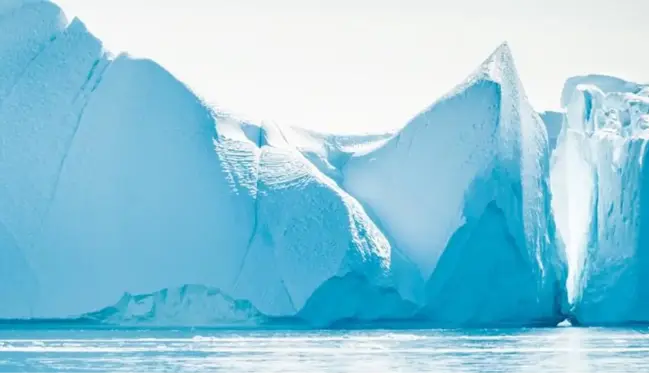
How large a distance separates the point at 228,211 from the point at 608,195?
8.04 metres

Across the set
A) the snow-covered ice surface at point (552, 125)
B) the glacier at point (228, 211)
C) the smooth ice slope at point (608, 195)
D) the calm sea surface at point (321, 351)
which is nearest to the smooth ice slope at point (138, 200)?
the glacier at point (228, 211)

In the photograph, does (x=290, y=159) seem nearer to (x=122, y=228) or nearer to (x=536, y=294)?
(x=122, y=228)

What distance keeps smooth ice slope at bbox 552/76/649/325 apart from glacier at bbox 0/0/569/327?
848 millimetres

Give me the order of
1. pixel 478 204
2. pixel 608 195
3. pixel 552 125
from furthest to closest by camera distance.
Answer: pixel 552 125, pixel 608 195, pixel 478 204

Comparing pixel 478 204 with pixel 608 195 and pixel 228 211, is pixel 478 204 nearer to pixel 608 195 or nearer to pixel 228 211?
pixel 608 195

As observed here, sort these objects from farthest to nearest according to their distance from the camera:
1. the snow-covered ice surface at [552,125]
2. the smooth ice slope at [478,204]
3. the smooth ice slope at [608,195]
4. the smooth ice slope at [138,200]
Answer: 1. the snow-covered ice surface at [552,125]
2. the smooth ice slope at [608,195]
3. the smooth ice slope at [478,204]
4. the smooth ice slope at [138,200]

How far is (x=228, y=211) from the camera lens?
949 inches

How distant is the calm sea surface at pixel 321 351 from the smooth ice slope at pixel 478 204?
0.79 meters

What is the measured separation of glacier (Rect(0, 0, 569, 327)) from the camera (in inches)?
921

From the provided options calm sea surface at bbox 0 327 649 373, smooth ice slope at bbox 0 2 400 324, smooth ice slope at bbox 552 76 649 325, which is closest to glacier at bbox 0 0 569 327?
smooth ice slope at bbox 0 2 400 324

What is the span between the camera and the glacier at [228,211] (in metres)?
23.4

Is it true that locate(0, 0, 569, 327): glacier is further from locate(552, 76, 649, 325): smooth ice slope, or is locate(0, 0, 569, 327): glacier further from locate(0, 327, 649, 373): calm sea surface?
locate(552, 76, 649, 325): smooth ice slope

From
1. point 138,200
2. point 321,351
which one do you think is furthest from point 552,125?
point 321,351

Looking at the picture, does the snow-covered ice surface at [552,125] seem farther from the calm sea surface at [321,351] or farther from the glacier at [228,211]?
the calm sea surface at [321,351]
